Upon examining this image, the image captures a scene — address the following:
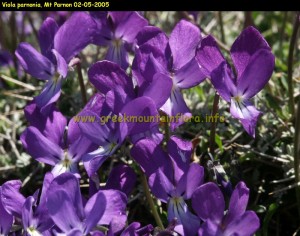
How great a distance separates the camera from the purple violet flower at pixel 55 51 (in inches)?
73.5

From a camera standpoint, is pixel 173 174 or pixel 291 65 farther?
pixel 291 65

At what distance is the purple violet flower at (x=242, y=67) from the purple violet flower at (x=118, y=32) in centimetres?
41

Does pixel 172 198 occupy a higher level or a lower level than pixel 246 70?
lower

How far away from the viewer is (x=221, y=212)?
1.50 metres

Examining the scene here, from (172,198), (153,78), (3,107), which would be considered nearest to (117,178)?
(172,198)

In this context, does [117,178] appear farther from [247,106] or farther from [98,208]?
[247,106]

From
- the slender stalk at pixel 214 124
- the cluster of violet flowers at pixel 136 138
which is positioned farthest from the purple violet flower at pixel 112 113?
the slender stalk at pixel 214 124

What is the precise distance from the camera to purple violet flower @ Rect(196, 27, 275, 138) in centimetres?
164

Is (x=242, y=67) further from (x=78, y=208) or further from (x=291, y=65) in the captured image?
(x=78, y=208)

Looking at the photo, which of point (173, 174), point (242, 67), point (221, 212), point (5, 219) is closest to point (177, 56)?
point (242, 67)

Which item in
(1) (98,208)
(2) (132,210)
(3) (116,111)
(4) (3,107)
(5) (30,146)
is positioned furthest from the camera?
(4) (3,107)

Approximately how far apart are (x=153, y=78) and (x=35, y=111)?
0.43 metres

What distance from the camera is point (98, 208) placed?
1524 mm

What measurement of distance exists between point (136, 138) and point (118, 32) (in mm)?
521
